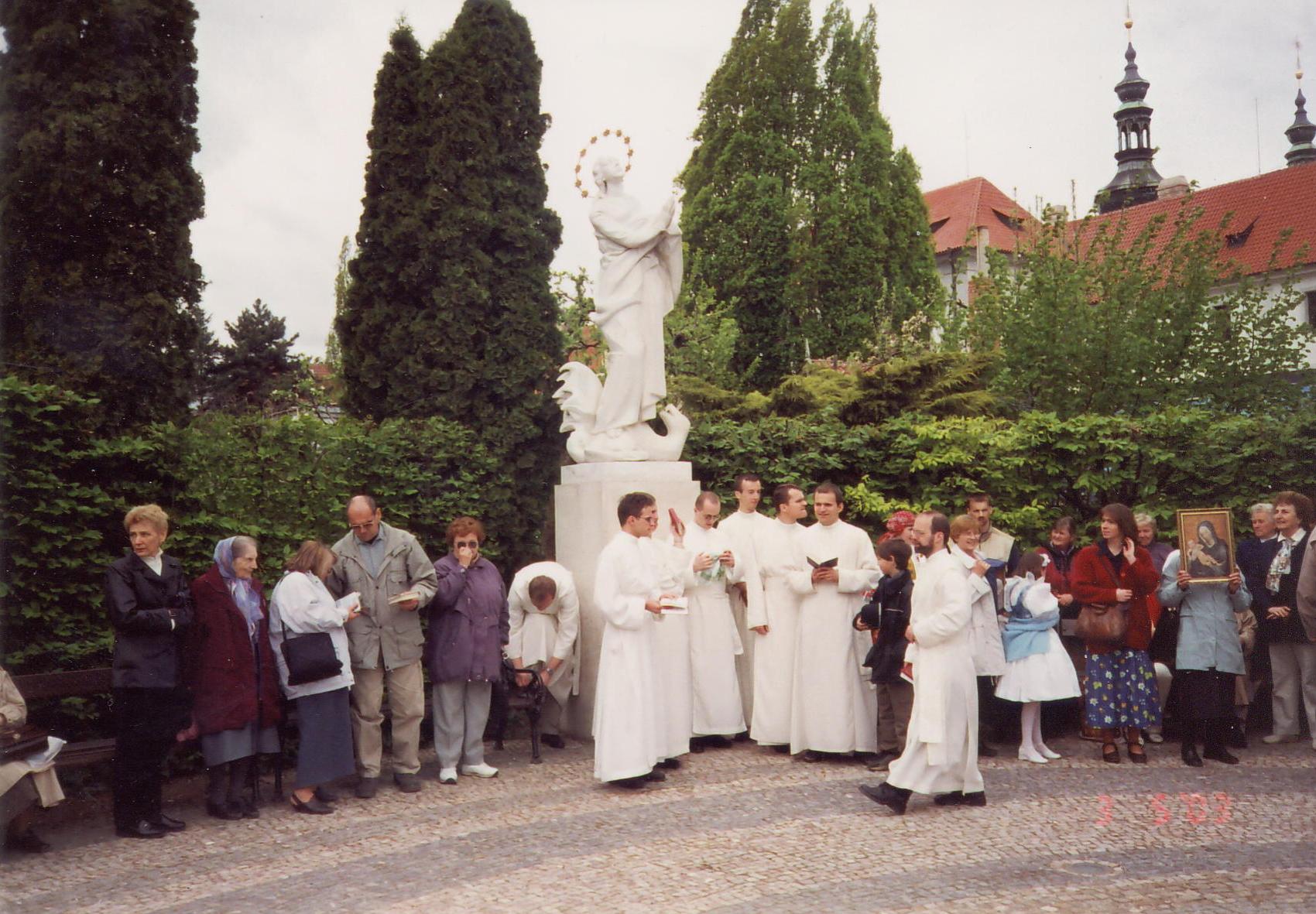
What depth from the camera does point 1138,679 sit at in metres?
8.78

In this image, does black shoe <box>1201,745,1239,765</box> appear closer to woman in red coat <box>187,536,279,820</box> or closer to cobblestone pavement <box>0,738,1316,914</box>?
cobblestone pavement <box>0,738,1316,914</box>

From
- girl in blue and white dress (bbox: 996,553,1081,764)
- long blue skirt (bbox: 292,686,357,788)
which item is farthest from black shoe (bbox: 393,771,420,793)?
girl in blue and white dress (bbox: 996,553,1081,764)

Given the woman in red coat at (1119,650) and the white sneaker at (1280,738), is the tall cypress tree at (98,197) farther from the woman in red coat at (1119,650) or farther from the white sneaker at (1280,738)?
the white sneaker at (1280,738)

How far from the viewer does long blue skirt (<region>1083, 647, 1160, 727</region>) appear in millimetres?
8727

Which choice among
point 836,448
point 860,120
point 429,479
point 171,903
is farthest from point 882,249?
point 171,903

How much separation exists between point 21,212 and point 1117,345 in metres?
13.0

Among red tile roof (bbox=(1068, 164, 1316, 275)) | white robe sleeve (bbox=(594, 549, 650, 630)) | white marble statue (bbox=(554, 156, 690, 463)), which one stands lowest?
white robe sleeve (bbox=(594, 549, 650, 630))

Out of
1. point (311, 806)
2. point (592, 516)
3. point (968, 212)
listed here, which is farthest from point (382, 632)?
point (968, 212)

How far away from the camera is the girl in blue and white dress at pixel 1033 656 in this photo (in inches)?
349

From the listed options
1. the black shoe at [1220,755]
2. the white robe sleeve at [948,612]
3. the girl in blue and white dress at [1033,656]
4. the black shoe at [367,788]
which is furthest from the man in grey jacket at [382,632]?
the black shoe at [1220,755]

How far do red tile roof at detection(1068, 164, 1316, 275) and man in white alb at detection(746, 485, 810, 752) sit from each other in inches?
1142

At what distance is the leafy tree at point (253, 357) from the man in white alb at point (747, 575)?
104 feet

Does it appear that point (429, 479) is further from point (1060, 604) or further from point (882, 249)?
point (882, 249)
